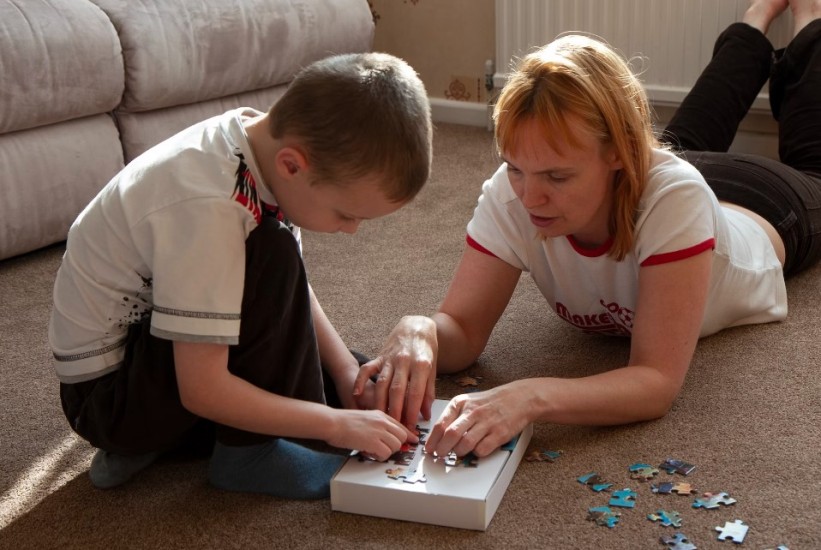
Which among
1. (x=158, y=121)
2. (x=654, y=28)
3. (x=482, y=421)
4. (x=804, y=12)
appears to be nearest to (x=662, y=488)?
(x=482, y=421)

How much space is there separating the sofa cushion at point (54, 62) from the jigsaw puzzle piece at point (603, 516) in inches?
59.7

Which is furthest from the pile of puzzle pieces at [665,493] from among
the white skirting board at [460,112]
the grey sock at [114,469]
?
the white skirting board at [460,112]

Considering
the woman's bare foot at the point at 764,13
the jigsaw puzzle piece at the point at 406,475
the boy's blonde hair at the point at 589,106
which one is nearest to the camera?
the jigsaw puzzle piece at the point at 406,475

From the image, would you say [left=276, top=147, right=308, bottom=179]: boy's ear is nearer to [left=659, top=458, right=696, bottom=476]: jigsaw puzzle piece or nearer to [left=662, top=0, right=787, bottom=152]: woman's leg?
[left=659, top=458, right=696, bottom=476]: jigsaw puzzle piece

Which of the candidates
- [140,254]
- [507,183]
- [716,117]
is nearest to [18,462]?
[140,254]

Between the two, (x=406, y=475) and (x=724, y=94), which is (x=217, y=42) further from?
(x=406, y=475)

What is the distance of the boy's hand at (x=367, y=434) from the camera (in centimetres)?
121

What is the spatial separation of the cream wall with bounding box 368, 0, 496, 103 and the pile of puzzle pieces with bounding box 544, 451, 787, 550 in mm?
2091

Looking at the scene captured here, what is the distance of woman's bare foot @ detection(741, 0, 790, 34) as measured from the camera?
239 centimetres

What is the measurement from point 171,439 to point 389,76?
0.57 metres

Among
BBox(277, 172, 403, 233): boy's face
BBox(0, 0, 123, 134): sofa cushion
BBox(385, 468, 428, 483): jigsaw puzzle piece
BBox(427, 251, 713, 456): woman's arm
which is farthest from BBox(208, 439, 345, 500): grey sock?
BBox(0, 0, 123, 134): sofa cushion

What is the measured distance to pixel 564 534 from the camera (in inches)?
46.5

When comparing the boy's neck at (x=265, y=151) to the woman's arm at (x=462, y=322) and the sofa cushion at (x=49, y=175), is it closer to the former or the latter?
the woman's arm at (x=462, y=322)

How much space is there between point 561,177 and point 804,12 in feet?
4.28
